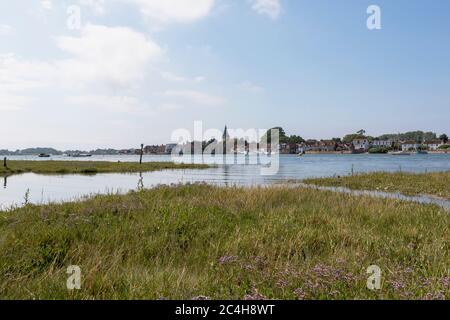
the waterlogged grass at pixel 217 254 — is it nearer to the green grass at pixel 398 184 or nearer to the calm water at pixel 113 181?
the calm water at pixel 113 181

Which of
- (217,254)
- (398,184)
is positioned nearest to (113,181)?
(398,184)

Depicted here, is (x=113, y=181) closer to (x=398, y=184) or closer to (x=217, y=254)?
(x=398, y=184)

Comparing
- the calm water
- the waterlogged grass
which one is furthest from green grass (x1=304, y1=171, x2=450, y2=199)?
the waterlogged grass

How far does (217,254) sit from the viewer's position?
7.66 m

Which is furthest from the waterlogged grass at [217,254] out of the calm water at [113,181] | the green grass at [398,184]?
the green grass at [398,184]

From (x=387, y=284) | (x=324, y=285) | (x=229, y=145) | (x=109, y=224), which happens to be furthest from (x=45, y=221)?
(x=229, y=145)

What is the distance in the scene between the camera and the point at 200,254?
25.6ft

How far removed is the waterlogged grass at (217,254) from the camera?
5.07 m

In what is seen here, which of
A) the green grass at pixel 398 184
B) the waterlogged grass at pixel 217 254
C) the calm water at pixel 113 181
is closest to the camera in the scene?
the waterlogged grass at pixel 217 254

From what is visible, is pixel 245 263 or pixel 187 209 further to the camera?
pixel 187 209

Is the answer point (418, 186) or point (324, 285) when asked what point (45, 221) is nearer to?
point (324, 285)
